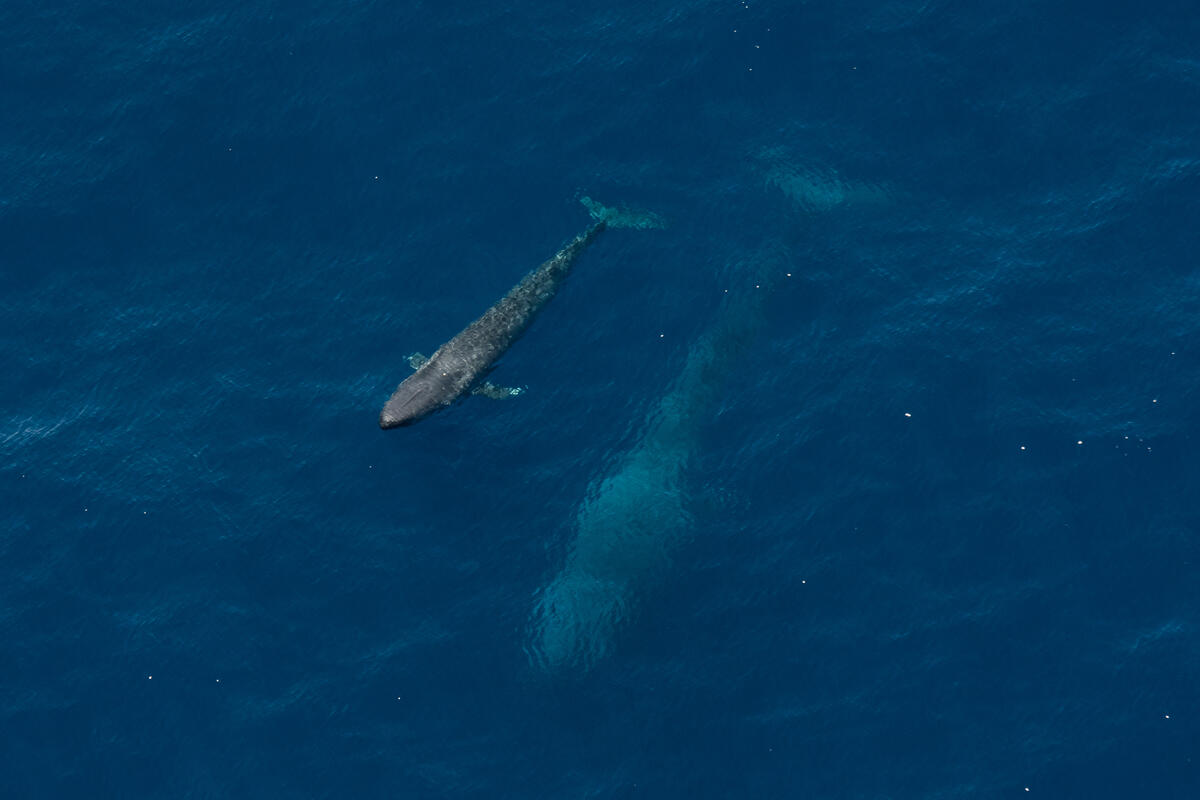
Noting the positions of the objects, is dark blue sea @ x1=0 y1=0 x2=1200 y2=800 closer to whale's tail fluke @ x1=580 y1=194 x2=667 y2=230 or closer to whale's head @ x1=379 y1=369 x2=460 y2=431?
whale's tail fluke @ x1=580 y1=194 x2=667 y2=230

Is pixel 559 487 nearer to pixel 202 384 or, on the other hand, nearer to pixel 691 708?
pixel 691 708

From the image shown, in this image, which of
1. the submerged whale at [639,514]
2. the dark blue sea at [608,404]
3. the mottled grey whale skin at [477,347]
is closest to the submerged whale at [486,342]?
the mottled grey whale skin at [477,347]

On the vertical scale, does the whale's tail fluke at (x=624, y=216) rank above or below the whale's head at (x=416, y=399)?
above

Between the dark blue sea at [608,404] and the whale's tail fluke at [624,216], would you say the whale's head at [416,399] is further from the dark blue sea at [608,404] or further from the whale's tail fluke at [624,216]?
the whale's tail fluke at [624,216]

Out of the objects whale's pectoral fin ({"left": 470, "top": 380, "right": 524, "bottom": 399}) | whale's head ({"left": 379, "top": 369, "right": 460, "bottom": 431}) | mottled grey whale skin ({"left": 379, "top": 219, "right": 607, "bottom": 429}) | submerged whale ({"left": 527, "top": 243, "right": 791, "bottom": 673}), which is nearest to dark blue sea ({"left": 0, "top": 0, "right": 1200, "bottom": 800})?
submerged whale ({"left": 527, "top": 243, "right": 791, "bottom": 673})

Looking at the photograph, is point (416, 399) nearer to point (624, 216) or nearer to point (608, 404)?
point (608, 404)
